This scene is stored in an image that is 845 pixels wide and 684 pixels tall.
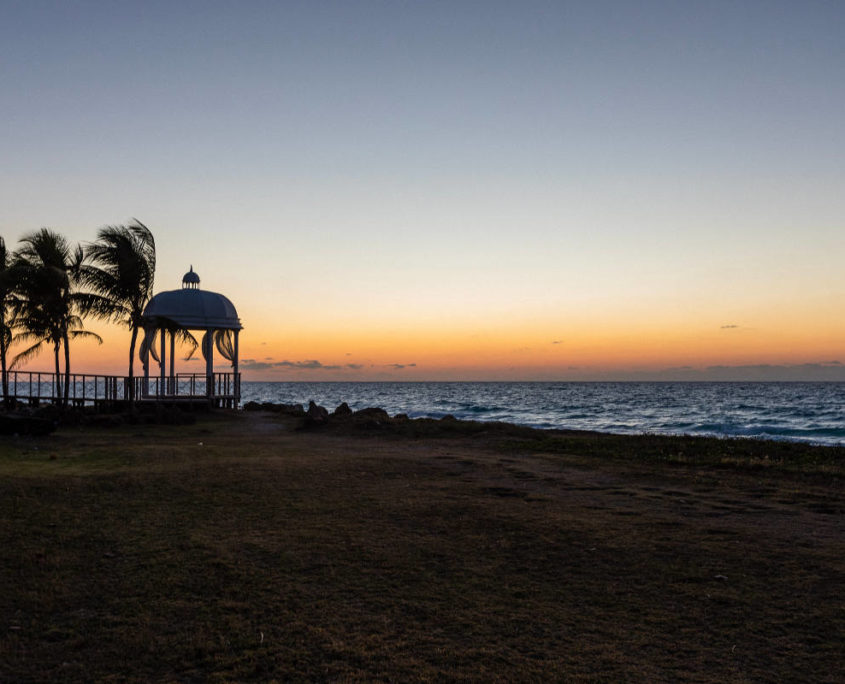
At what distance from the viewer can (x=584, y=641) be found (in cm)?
485

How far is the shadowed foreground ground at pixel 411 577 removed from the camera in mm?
4527

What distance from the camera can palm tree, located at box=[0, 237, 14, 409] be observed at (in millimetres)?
28031

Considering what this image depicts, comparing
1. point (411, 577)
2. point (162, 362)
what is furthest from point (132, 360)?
point (411, 577)

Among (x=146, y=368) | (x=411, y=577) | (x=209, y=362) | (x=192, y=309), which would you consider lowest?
(x=411, y=577)

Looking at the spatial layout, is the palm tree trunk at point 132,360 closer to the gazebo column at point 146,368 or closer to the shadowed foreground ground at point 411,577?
the gazebo column at point 146,368

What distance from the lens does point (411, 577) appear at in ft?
20.5

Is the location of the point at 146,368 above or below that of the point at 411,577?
above

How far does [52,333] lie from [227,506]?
25549mm

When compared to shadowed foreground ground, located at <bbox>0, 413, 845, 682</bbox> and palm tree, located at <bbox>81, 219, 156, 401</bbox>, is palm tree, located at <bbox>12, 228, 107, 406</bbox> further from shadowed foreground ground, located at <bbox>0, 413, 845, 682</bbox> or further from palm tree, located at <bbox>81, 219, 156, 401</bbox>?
shadowed foreground ground, located at <bbox>0, 413, 845, 682</bbox>

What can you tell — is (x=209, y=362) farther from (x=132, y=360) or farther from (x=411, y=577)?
(x=411, y=577)

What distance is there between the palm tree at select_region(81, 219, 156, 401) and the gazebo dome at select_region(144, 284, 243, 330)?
5.35 feet

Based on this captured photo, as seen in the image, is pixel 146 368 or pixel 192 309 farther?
pixel 146 368

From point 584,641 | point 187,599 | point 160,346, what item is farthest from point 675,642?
point 160,346

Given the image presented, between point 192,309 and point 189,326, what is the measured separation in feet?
2.79
